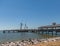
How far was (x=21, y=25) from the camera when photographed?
141250 millimetres

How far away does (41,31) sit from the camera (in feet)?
290

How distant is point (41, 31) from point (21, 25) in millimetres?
55227

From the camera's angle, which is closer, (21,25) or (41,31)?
(41,31)
